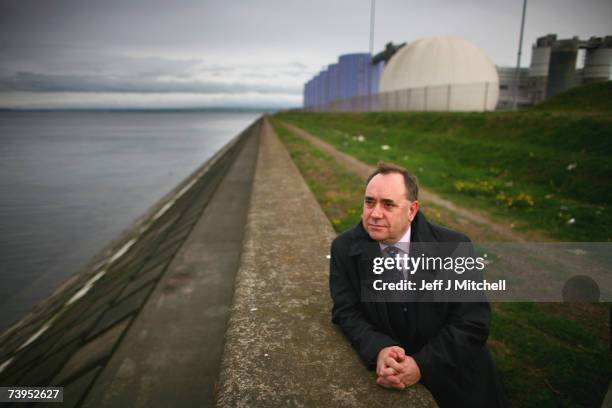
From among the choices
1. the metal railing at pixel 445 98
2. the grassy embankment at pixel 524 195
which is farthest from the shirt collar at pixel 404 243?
the metal railing at pixel 445 98

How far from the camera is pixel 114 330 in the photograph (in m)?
4.04

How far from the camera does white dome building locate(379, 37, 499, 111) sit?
28.2m

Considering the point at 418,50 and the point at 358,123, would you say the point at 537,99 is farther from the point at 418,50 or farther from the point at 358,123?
the point at 358,123

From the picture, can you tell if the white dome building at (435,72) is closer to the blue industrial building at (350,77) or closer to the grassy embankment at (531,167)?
the grassy embankment at (531,167)

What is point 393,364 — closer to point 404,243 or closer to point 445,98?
point 404,243

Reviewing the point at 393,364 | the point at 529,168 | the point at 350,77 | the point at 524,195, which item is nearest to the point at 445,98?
the point at 529,168

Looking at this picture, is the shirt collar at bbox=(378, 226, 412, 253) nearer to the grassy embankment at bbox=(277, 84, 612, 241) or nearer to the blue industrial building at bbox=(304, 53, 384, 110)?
the grassy embankment at bbox=(277, 84, 612, 241)

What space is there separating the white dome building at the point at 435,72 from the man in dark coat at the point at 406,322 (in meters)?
27.2

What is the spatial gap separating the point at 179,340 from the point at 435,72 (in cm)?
3288

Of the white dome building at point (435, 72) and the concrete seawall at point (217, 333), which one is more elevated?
the white dome building at point (435, 72)

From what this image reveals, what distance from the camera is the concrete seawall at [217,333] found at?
2.03 metres

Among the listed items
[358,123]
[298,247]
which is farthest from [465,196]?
[358,123]


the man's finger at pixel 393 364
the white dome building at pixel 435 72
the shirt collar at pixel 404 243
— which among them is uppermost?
the white dome building at pixel 435 72

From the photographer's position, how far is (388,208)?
2.08 meters
